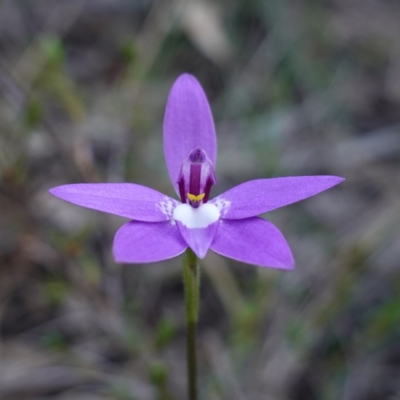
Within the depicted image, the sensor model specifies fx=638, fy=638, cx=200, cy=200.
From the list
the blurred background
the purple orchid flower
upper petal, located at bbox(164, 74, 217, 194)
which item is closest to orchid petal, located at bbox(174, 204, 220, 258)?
the purple orchid flower

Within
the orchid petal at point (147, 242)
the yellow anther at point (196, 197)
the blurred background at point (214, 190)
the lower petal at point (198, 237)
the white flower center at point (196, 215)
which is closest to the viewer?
the orchid petal at point (147, 242)

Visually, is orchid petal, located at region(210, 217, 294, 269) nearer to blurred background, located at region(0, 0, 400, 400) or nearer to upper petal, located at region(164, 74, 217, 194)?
upper petal, located at region(164, 74, 217, 194)

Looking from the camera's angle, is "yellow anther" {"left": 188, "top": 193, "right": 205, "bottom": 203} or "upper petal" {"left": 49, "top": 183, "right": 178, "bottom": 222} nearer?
"upper petal" {"left": 49, "top": 183, "right": 178, "bottom": 222}

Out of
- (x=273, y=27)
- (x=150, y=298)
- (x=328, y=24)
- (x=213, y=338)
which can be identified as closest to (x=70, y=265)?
(x=150, y=298)

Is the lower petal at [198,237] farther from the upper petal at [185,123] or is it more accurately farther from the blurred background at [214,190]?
the blurred background at [214,190]

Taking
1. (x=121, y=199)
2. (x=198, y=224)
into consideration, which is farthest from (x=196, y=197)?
(x=121, y=199)

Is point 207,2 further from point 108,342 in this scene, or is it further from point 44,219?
point 108,342

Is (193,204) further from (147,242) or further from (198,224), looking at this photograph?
(147,242)

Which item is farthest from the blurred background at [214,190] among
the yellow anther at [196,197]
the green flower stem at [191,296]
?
the yellow anther at [196,197]

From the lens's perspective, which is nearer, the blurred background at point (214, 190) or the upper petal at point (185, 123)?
the upper petal at point (185, 123)
